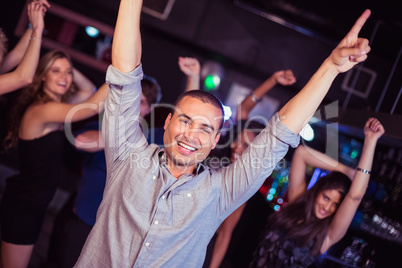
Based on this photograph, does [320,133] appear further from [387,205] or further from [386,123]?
[386,123]

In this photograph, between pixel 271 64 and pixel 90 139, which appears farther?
pixel 271 64

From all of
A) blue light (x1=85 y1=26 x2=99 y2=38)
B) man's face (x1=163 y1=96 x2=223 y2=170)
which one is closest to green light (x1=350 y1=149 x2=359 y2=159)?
man's face (x1=163 y1=96 x2=223 y2=170)

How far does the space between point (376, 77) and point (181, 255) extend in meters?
4.16

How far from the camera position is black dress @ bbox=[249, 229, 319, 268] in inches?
94.6

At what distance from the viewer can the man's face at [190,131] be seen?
1.39m

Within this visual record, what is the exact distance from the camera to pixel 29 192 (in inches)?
88.7

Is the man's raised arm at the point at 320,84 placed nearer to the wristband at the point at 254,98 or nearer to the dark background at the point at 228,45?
the wristband at the point at 254,98

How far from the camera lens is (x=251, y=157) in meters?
1.40

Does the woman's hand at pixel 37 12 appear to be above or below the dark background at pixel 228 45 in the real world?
below

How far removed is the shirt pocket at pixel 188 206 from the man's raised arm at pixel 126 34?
22.1 inches

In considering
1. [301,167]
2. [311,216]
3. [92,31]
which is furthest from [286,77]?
[92,31]

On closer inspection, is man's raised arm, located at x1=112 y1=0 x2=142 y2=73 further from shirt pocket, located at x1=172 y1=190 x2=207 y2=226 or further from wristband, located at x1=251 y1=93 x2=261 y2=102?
wristband, located at x1=251 y1=93 x2=261 y2=102

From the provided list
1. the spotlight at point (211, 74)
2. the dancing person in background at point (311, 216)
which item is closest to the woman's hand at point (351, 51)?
the dancing person in background at point (311, 216)

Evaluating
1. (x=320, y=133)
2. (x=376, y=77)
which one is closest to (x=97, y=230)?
(x=320, y=133)
